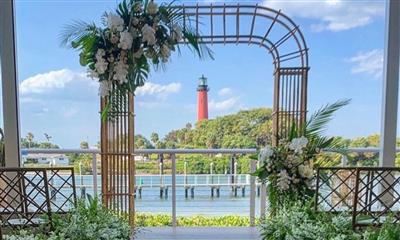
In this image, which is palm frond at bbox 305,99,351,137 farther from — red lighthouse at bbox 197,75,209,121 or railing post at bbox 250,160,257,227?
red lighthouse at bbox 197,75,209,121

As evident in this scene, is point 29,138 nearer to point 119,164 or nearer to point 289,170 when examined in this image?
point 119,164

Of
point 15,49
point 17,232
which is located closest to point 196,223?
point 17,232

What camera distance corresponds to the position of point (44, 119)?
157 inches

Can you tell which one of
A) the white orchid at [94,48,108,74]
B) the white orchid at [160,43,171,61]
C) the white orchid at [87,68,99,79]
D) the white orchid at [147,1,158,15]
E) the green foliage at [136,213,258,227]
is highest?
the white orchid at [147,1,158,15]

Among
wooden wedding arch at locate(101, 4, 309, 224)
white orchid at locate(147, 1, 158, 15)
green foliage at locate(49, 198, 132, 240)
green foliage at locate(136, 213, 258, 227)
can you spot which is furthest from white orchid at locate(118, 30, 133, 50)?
green foliage at locate(136, 213, 258, 227)

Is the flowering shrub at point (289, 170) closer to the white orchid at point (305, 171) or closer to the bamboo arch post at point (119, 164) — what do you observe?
the white orchid at point (305, 171)

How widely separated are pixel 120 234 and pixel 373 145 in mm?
3082

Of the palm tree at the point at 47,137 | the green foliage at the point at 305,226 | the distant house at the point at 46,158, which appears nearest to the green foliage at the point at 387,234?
the green foliage at the point at 305,226

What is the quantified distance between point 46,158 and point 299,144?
2712 mm

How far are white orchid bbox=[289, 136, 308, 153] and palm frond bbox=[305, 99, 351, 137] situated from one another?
25 centimetres

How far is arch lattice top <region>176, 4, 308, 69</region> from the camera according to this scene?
133 inches

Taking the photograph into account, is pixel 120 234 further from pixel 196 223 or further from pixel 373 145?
pixel 373 145

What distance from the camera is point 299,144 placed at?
2912 mm

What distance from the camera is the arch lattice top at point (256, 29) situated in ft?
11.1
